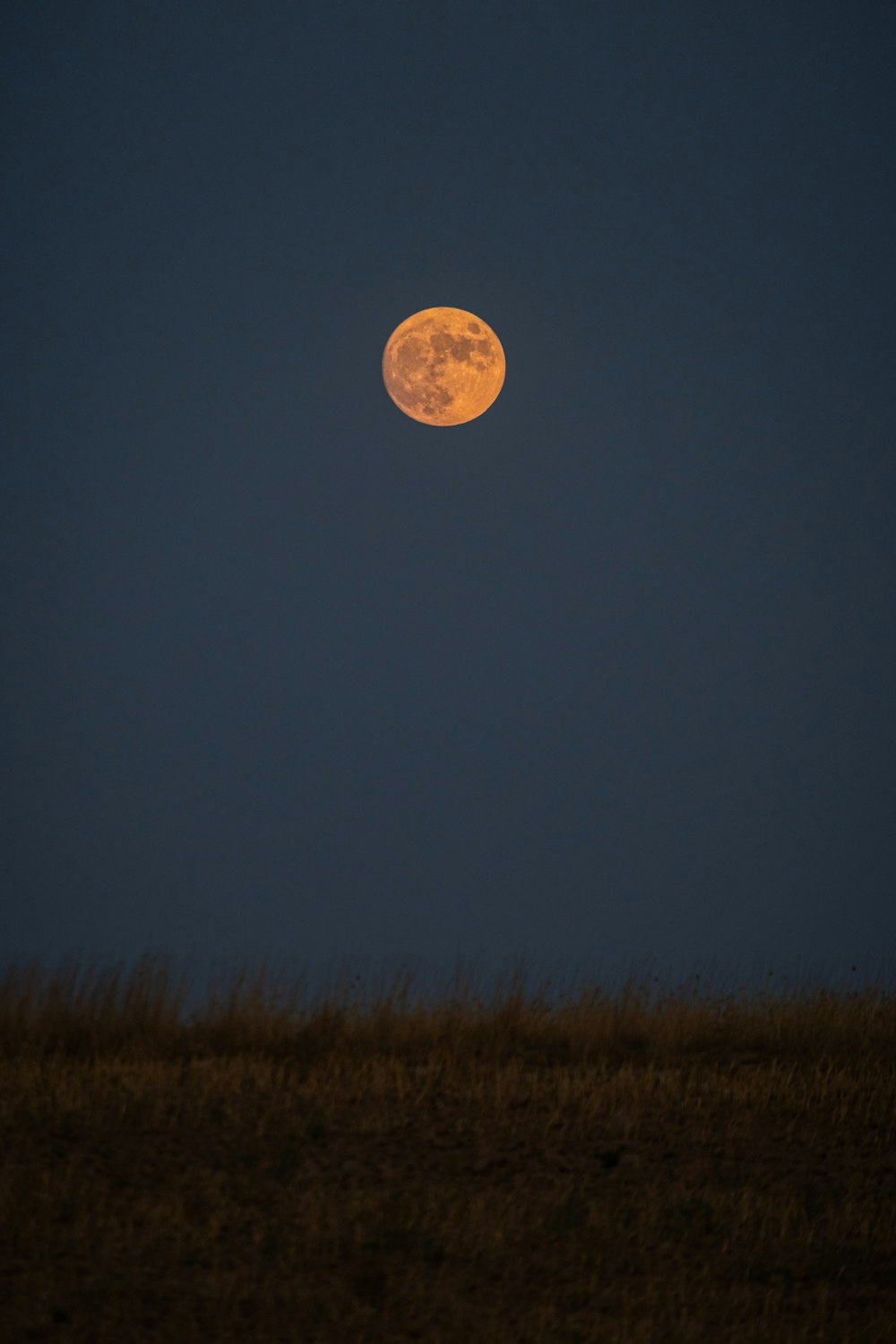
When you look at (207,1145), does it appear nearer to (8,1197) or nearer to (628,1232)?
(8,1197)

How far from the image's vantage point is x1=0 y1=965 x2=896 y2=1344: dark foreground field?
25.2 ft

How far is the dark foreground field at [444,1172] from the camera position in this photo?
302 inches

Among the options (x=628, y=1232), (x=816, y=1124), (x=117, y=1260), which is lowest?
(x=117, y=1260)

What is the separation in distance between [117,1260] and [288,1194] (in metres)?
1.56

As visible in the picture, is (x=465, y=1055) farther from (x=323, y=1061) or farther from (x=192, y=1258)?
(x=192, y=1258)

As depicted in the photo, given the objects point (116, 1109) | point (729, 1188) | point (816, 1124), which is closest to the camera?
point (729, 1188)

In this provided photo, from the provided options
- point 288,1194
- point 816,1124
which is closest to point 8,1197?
point 288,1194

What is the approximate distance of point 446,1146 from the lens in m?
10.5

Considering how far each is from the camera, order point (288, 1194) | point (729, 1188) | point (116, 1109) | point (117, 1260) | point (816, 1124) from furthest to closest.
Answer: point (816, 1124) < point (116, 1109) < point (729, 1188) < point (288, 1194) < point (117, 1260)

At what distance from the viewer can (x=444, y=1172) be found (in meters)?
10.1

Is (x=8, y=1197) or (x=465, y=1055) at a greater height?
(x=465, y=1055)

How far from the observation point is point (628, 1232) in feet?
29.6

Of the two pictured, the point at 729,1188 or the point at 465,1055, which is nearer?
the point at 729,1188

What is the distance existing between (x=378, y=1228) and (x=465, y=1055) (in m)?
4.56
